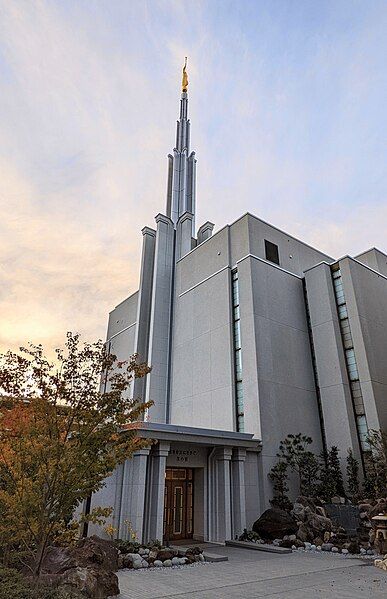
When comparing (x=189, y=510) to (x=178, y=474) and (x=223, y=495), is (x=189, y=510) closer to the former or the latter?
A: (x=178, y=474)

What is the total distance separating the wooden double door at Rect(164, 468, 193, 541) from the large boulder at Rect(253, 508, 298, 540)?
2.72m

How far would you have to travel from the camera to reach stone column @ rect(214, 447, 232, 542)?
14148 mm

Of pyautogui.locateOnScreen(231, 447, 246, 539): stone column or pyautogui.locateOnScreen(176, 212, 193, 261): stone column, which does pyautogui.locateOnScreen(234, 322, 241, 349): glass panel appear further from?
pyautogui.locateOnScreen(176, 212, 193, 261): stone column

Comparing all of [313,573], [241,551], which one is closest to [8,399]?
[313,573]

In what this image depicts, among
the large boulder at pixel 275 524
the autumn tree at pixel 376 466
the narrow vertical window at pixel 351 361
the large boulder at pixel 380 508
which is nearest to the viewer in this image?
the large boulder at pixel 380 508

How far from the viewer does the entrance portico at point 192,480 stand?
12898mm

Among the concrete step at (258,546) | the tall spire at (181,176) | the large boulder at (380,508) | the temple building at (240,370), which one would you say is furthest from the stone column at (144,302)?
the large boulder at (380,508)

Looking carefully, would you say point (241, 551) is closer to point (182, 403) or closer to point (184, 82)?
point (182, 403)

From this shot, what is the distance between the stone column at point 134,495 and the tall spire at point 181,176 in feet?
68.8

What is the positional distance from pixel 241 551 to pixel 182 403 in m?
10.5

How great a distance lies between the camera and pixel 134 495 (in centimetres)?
1245

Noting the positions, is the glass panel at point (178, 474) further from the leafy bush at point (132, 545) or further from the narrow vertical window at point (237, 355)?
the narrow vertical window at point (237, 355)

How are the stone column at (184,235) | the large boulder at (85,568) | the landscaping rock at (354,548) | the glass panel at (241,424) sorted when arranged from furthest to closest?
the stone column at (184,235) → the glass panel at (241,424) → the landscaping rock at (354,548) → the large boulder at (85,568)

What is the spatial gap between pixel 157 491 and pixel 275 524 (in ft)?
16.5
